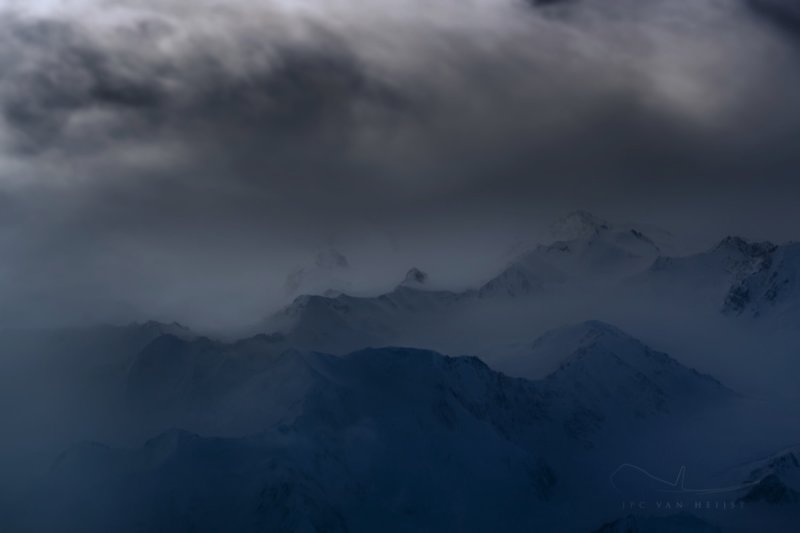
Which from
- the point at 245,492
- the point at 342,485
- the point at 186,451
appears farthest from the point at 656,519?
the point at 186,451

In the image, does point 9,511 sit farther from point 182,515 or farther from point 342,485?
point 342,485

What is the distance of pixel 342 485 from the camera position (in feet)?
650

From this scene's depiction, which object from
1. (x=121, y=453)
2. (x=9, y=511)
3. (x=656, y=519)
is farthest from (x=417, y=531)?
(x=9, y=511)

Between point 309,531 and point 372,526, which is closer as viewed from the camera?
point 309,531

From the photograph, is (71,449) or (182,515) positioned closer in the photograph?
(182,515)

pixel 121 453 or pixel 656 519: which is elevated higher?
pixel 656 519

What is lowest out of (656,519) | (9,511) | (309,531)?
(9,511)

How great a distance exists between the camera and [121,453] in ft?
655

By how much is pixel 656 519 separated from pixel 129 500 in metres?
105

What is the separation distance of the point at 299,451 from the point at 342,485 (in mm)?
11533

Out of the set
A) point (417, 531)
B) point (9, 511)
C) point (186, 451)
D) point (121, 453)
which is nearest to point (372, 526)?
point (417, 531)

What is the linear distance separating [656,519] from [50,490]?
122m

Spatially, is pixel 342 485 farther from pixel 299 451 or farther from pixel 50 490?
pixel 50 490

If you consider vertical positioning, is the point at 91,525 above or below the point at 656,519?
below
